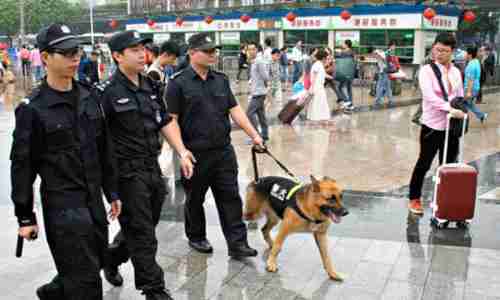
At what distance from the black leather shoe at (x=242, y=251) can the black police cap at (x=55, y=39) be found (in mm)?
2335

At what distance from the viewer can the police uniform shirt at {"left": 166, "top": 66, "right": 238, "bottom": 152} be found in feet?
14.9

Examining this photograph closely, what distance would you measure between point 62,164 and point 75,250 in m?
0.48

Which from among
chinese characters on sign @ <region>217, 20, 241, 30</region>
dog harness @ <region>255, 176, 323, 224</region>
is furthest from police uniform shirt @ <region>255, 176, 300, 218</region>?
chinese characters on sign @ <region>217, 20, 241, 30</region>

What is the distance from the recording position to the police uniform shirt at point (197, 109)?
14.9 ft

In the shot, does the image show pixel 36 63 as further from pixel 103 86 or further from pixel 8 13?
pixel 8 13

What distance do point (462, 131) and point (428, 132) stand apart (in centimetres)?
34

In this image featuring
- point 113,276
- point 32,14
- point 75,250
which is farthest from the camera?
point 32,14

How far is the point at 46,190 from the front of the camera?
3.06 metres

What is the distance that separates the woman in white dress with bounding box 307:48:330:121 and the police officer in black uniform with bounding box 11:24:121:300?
9.62 m

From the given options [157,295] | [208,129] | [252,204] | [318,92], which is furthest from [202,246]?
[318,92]

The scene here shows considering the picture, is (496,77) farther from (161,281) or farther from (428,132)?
(161,281)

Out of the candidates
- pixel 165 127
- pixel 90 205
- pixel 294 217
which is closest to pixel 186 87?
pixel 165 127

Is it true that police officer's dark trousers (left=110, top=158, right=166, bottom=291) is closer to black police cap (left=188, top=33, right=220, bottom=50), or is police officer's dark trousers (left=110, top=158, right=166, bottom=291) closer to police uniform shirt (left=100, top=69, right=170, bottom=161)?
police uniform shirt (left=100, top=69, right=170, bottom=161)

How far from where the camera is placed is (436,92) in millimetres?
5648
